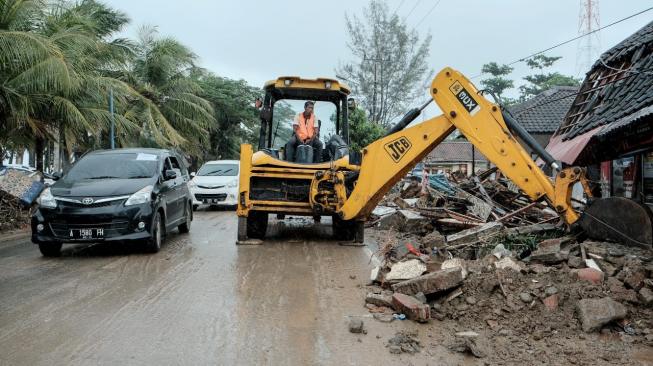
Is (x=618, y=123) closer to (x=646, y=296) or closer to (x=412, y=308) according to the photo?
(x=646, y=296)

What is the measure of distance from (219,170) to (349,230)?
30.1ft

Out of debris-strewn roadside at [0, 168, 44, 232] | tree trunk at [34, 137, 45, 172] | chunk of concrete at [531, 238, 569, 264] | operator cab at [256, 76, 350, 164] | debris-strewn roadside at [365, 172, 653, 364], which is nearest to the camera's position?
debris-strewn roadside at [365, 172, 653, 364]

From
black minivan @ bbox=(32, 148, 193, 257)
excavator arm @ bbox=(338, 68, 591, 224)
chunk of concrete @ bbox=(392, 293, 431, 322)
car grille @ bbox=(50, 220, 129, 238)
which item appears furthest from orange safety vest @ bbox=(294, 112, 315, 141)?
chunk of concrete @ bbox=(392, 293, 431, 322)

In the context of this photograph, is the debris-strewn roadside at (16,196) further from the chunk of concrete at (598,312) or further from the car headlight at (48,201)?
the chunk of concrete at (598,312)

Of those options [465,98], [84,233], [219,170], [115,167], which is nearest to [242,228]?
[115,167]

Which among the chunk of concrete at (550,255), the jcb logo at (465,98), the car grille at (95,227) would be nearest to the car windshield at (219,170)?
the car grille at (95,227)

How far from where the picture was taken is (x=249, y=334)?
489 centimetres

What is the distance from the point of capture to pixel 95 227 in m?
8.45

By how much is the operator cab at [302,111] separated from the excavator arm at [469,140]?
146cm

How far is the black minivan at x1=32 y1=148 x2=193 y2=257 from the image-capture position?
845 centimetres

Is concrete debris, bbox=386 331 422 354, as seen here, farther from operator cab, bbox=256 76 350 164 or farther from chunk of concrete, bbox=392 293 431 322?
operator cab, bbox=256 76 350 164

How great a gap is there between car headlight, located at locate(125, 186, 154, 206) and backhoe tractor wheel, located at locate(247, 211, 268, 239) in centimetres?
210

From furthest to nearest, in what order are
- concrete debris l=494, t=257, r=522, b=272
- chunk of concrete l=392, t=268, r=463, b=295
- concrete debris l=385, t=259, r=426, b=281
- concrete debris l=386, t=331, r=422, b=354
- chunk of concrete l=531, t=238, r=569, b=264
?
chunk of concrete l=531, t=238, r=569, b=264, concrete debris l=385, t=259, r=426, b=281, concrete debris l=494, t=257, r=522, b=272, chunk of concrete l=392, t=268, r=463, b=295, concrete debris l=386, t=331, r=422, b=354

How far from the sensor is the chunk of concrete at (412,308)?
5.33 m
